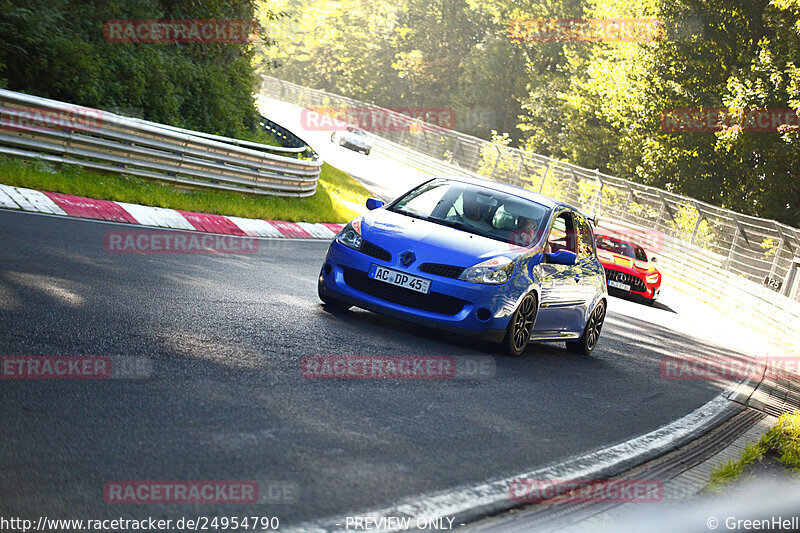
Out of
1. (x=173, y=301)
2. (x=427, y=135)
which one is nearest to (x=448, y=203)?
(x=173, y=301)

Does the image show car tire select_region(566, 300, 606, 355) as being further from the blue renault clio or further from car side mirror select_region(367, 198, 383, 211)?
car side mirror select_region(367, 198, 383, 211)

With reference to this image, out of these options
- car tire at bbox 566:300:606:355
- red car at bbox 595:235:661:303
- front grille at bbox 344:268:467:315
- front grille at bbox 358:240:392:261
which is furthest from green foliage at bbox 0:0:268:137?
red car at bbox 595:235:661:303

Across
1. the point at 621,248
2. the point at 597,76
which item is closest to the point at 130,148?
the point at 621,248

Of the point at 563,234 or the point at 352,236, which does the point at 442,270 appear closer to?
the point at 352,236

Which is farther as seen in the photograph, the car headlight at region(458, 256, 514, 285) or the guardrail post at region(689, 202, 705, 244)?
the guardrail post at region(689, 202, 705, 244)

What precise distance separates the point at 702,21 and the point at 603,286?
Answer: 114 feet

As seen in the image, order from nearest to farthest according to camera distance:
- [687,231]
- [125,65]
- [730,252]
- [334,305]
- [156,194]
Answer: [334,305] → [156,194] → [125,65] → [730,252] → [687,231]

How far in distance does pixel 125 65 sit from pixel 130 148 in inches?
114

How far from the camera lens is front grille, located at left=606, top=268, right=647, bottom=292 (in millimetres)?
21094

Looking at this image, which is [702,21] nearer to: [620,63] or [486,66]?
[620,63]

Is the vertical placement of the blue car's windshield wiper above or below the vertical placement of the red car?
above

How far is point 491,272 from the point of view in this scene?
844cm

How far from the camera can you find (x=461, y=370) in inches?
309

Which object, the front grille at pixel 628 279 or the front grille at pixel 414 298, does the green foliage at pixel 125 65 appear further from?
the front grille at pixel 628 279
